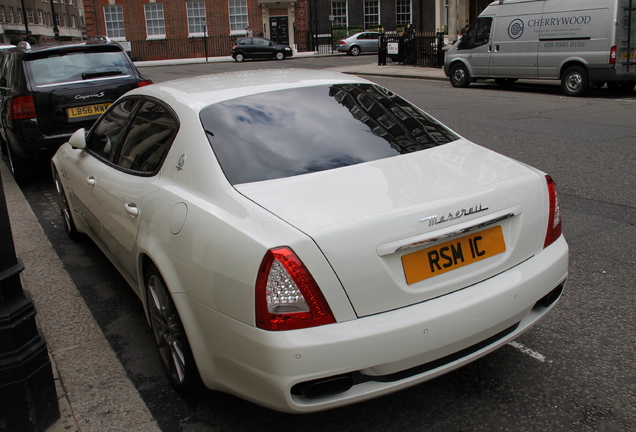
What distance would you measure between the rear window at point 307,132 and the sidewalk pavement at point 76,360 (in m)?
1.23

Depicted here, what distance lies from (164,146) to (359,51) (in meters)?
38.4

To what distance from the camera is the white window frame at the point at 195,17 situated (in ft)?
144

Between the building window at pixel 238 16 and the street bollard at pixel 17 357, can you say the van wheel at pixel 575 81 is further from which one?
the building window at pixel 238 16

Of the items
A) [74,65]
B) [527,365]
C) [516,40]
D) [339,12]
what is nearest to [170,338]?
[527,365]

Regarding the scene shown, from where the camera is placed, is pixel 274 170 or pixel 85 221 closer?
pixel 274 170

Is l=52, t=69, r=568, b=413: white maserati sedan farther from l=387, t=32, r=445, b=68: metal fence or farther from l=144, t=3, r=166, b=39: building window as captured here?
l=144, t=3, r=166, b=39: building window

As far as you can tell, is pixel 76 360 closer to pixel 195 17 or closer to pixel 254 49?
pixel 254 49

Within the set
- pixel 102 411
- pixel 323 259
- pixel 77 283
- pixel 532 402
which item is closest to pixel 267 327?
pixel 323 259

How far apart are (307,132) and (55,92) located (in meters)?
5.11

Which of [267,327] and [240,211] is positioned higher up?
[240,211]

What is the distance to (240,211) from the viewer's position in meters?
2.55

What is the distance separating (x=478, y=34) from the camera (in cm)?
1659

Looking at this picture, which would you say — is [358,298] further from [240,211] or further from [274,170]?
[274,170]

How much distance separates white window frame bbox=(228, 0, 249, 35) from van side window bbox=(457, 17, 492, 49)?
99.3 ft
